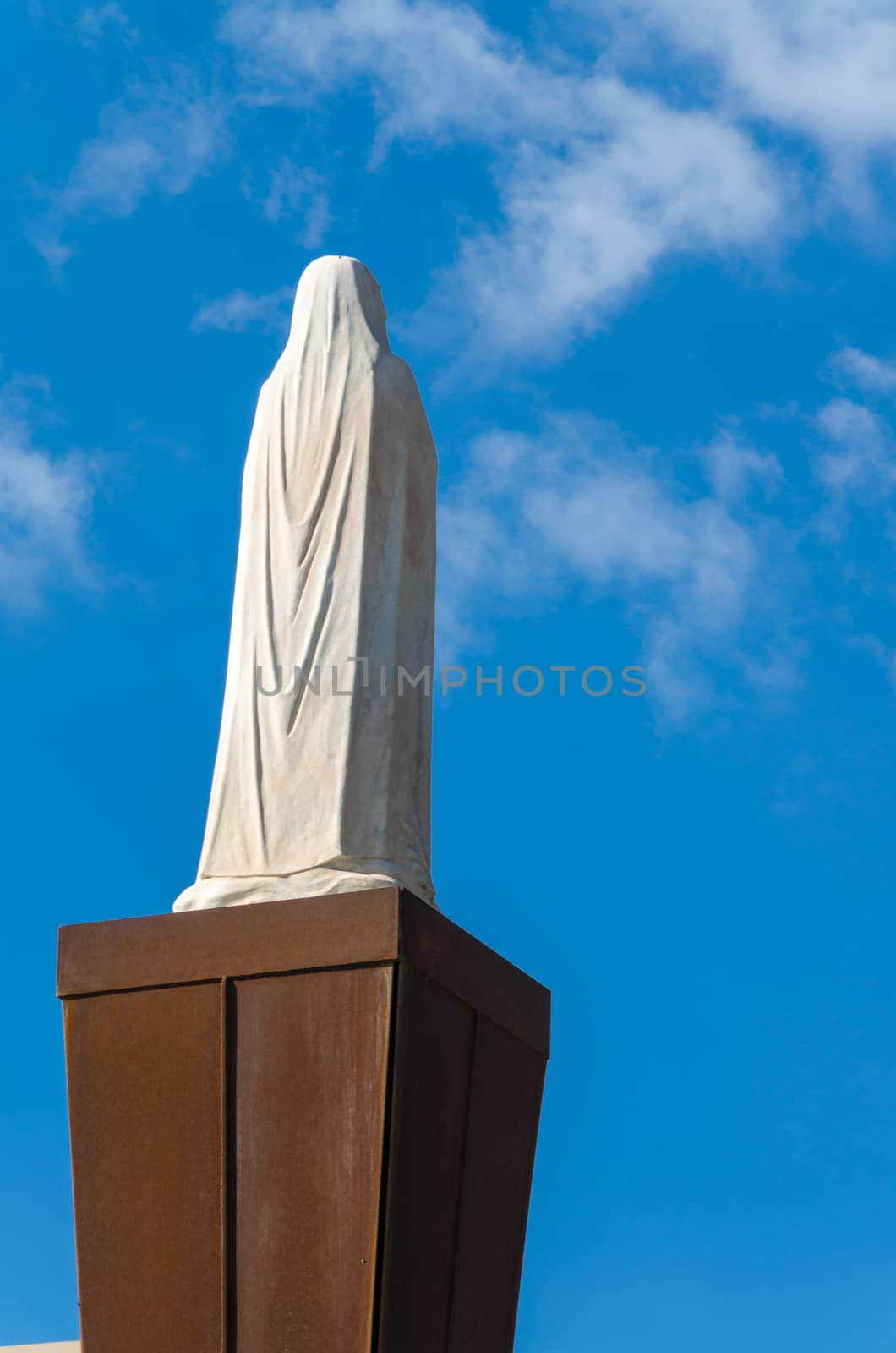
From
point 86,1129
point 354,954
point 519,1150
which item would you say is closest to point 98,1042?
point 86,1129

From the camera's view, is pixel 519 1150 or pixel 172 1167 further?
pixel 519 1150

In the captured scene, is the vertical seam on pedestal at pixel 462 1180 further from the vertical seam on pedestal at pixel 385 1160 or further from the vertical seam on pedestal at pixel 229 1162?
the vertical seam on pedestal at pixel 229 1162

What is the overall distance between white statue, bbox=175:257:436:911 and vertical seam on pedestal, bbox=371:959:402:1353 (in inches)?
24.1

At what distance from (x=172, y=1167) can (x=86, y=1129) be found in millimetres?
400

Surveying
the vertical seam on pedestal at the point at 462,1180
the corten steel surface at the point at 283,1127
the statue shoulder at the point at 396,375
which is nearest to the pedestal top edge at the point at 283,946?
the corten steel surface at the point at 283,1127

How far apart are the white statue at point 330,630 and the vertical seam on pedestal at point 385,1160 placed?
61cm

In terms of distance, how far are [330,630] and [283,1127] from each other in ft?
6.38

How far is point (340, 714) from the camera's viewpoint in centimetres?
699

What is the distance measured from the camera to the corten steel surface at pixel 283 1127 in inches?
241

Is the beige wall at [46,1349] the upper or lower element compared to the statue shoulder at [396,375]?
lower

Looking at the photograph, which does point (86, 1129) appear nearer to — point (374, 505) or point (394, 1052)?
point (394, 1052)

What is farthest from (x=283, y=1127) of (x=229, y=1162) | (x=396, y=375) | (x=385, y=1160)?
(x=396, y=375)

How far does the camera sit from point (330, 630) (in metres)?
7.13

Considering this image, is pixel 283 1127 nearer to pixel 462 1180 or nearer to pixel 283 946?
pixel 283 946
